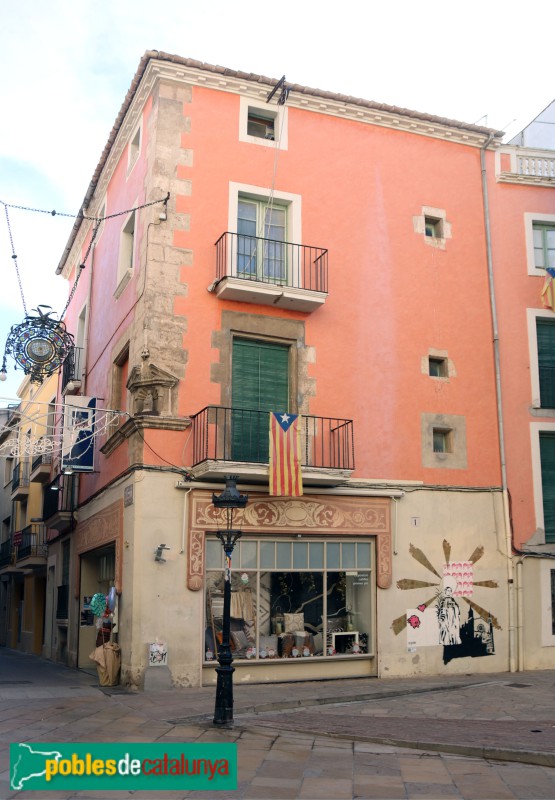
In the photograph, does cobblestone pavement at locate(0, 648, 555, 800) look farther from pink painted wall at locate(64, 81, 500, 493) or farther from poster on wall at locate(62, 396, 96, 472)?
poster on wall at locate(62, 396, 96, 472)

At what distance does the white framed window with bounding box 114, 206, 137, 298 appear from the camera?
18256 mm

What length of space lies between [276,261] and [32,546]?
16.9 m

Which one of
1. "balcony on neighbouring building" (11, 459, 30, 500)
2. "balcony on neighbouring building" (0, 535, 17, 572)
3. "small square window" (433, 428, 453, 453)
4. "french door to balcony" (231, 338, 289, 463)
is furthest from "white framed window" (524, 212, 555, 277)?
"balcony on neighbouring building" (0, 535, 17, 572)

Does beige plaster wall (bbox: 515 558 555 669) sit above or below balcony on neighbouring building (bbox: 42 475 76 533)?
below

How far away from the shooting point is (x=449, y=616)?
662 inches

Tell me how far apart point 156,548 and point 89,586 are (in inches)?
249

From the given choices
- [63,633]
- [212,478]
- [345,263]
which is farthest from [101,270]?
[63,633]

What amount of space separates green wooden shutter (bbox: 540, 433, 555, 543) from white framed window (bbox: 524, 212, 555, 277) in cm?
386

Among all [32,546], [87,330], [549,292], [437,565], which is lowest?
[437,565]

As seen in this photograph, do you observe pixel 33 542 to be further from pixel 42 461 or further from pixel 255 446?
pixel 255 446

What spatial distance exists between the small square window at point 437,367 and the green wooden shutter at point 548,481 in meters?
2.65

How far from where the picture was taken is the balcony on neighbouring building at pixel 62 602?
22.6 metres

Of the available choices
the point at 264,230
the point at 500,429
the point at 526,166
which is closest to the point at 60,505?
the point at 264,230

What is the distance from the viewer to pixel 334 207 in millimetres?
17844
